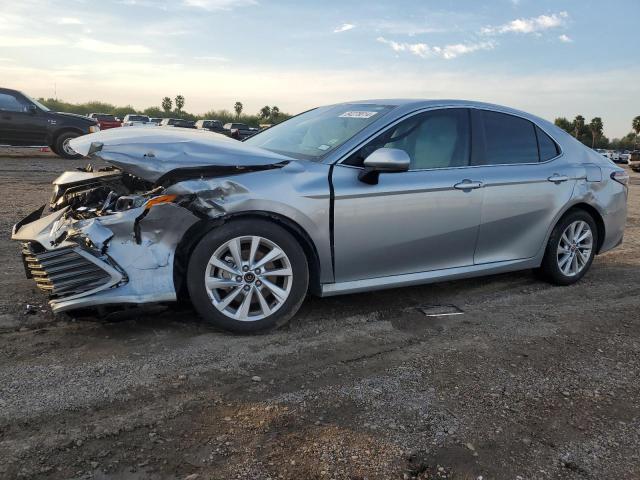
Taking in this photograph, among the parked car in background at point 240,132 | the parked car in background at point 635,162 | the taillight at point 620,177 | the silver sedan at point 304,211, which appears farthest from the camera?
the parked car in background at point 635,162

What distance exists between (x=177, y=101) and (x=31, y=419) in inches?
3256

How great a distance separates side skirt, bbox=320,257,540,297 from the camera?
3.92 m

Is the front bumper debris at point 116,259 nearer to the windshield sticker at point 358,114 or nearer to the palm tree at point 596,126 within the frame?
the windshield sticker at point 358,114

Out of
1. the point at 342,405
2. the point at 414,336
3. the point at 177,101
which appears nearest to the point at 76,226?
the point at 342,405

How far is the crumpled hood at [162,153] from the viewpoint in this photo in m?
3.45

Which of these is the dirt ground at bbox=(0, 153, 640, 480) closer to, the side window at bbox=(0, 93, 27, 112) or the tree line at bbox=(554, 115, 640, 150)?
the side window at bbox=(0, 93, 27, 112)

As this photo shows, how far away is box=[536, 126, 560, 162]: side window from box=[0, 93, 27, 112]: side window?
13.8 m

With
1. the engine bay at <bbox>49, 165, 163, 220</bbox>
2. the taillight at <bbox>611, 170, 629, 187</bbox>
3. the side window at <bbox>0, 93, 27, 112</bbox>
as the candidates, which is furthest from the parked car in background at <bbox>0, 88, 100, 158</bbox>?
the taillight at <bbox>611, 170, 629, 187</bbox>

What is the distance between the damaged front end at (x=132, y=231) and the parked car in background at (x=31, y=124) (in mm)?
11679

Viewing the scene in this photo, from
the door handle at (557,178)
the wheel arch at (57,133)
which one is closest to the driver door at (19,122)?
the wheel arch at (57,133)

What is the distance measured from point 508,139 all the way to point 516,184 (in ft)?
1.42

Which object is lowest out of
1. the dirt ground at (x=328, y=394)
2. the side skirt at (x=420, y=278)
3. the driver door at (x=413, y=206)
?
the dirt ground at (x=328, y=394)

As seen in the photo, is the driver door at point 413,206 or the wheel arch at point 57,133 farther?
the wheel arch at point 57,133

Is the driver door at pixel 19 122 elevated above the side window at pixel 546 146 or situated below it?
above
